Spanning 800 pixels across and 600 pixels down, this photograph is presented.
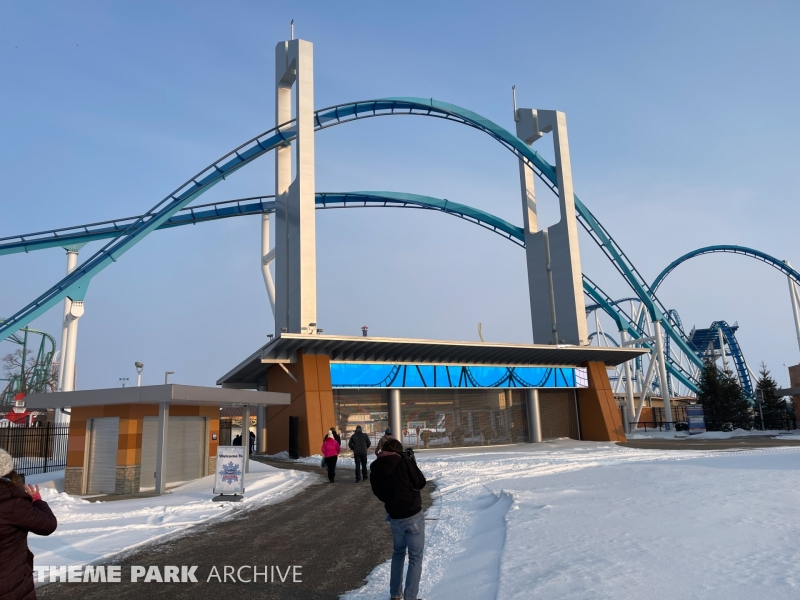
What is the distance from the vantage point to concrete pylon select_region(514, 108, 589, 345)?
125 feet

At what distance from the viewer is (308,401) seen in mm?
27547

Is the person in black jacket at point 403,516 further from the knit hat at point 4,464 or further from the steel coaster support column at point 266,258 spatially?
the steel coaster support column at point 266,258

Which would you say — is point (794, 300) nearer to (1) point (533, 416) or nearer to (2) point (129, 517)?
(1) point (533, 416)

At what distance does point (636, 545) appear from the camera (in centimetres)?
646

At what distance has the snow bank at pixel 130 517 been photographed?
29.5ft

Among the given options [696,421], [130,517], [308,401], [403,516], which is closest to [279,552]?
[403,516]

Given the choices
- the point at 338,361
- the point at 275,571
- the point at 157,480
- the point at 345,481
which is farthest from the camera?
the point at 338,361

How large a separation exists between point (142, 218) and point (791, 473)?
33.0 metres

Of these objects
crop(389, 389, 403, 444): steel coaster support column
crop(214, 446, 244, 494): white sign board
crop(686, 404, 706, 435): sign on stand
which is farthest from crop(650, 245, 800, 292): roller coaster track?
crop(214, 446, 244, 494): white sign board

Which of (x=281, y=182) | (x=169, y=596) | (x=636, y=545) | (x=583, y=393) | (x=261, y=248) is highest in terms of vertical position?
(x=281, y=182)

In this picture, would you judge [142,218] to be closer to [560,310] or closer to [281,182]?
[281,182]

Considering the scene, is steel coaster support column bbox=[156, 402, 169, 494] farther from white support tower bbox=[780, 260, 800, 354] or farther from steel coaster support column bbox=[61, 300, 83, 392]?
white support tower bbox=[780, 260, 800, 354]

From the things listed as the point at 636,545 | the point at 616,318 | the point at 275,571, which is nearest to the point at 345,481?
the point at 275,571

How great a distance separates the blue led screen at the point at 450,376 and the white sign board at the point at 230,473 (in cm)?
1555
